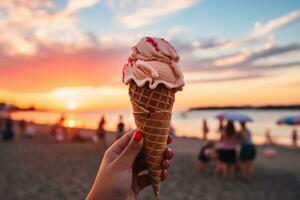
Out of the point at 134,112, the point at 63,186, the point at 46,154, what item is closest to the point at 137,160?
the point at 134,112

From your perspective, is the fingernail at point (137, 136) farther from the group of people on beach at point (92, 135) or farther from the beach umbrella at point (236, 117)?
the group of people on beach at point (92, 135)

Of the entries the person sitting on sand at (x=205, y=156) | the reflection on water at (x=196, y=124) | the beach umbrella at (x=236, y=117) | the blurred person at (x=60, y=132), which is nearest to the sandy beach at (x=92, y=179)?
the person sitting on sand at (x=205, y=156)

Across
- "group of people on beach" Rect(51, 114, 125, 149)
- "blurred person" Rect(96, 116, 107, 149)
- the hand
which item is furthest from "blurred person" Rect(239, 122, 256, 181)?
the hand

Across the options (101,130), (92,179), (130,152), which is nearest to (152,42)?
(130,152)

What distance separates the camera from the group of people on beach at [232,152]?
11878 mm

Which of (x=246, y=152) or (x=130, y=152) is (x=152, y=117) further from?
(x=246, y=152)

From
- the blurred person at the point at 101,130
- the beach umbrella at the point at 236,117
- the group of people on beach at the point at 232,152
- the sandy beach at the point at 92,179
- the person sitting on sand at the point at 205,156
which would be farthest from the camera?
the blurred person at the point at 101,130

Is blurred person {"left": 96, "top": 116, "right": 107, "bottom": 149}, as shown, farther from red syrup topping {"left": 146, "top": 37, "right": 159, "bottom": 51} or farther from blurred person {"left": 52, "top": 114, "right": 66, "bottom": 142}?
red syrup topping {"left": 146, "top": 37, "right": 159, "bottom": 51}

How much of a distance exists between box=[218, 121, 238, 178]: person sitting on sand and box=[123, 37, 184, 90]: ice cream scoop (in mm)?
9756

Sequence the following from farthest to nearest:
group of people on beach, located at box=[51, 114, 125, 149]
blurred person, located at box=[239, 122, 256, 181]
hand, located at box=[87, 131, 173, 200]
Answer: group of people on beach, located at box=[51, 114, 125, 149], blurred person, located at box=[239, 122, 256, 181], hand, located at box=[87, 131, 173, 200]

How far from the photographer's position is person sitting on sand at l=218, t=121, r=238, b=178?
1194 cm

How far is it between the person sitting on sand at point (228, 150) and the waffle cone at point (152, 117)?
9.69 meters

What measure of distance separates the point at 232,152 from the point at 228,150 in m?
0.22

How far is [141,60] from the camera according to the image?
99.3 inches
